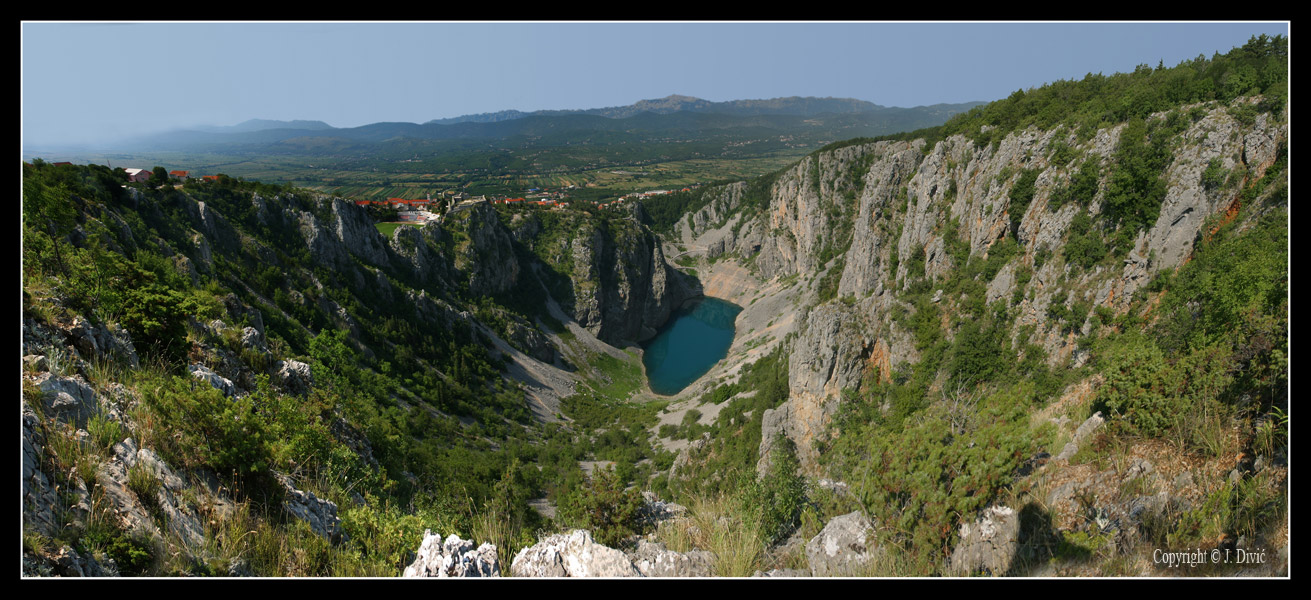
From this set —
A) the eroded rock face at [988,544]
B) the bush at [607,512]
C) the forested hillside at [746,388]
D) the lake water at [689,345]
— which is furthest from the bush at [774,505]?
the lake water at [689,345]

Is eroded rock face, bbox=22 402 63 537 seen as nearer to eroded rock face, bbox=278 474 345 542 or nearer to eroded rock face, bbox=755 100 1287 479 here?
eroded rock face, bbox=278 474 345 542

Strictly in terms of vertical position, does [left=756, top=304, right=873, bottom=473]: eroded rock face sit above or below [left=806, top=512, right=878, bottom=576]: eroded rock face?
below

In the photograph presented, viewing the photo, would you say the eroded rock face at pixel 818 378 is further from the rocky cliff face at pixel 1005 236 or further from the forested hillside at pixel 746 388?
the forested hillside at pixel 746 388

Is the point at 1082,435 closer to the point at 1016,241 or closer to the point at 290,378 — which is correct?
the point at 290,378

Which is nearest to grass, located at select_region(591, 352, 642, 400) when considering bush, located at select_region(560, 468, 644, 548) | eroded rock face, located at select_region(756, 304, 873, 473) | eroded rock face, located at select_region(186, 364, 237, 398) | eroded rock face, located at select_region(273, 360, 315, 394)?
eroded rock face, located at select_region(756, 304, 873, 473)

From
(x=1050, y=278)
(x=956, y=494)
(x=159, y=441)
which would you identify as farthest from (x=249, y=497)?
(x=1050, y=278)

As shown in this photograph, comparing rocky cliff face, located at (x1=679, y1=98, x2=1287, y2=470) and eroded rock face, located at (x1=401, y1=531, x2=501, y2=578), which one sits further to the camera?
rocky cliff face, located at (x1=679, y1=98, x2=1287, y2=470)

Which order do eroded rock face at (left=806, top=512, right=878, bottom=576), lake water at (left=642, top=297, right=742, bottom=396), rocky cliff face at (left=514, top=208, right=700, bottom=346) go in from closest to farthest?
eroded rock face at (left=806, top=512, right=878, bottom=576) < lake water at (left=642, top=297, right=742, bottom=396) < rocky cliff face at (left=514, top=208, right=700, bottom=346)
